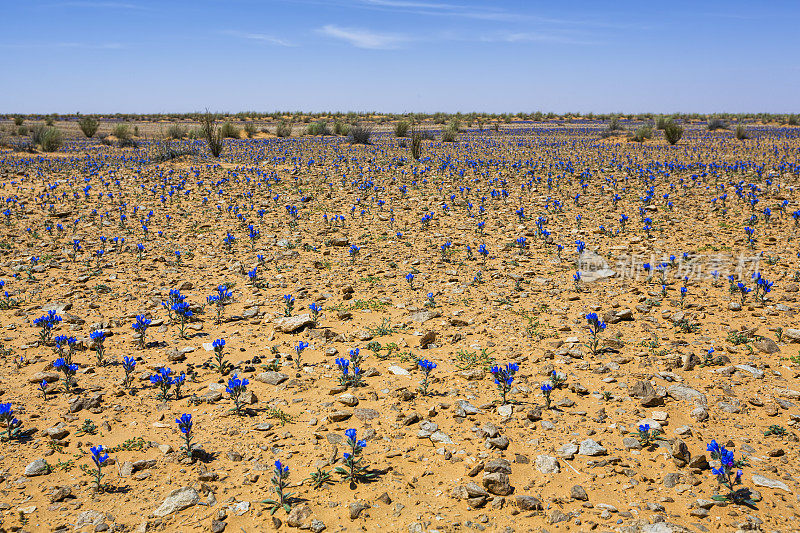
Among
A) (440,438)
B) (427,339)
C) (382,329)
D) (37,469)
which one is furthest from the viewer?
(382,329)

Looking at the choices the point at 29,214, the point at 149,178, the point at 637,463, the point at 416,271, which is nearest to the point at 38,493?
the point at 637,463

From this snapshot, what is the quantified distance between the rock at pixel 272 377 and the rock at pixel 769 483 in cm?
473

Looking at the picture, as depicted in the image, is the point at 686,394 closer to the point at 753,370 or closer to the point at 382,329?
the point at 753,370

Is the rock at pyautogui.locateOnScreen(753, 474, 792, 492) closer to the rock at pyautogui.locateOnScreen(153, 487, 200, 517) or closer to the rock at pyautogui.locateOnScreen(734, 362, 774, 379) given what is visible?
the rock at pyautogui.locateOnScreen(734, 362, 774, 379)

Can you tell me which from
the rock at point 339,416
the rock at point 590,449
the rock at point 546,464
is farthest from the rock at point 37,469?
the rock at point 590,449

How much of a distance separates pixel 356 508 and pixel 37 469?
2908 millimetres

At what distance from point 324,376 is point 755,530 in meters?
4.31

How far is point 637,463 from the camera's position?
425 cm

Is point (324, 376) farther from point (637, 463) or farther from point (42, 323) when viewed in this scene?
point (42, 323)

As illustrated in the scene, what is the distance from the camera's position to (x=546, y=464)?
4.30m

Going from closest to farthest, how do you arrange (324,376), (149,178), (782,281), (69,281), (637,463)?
(637,463) → (324,376) → (782,281) → (69,281) → (149,178)

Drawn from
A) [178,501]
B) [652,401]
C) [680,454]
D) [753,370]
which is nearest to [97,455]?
[178,501]

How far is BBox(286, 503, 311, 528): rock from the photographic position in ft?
12.2

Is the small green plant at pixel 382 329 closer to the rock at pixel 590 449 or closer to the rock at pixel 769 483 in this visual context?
the rock at pixel 590 449
